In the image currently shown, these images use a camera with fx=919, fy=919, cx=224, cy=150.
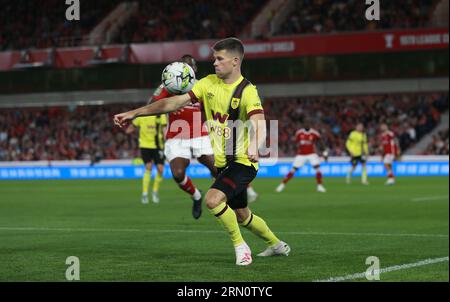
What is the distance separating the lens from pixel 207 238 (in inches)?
498

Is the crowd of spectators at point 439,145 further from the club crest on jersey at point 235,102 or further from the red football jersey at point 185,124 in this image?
the club crest on jersey at point 235,102

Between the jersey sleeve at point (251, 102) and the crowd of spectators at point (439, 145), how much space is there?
103 ft

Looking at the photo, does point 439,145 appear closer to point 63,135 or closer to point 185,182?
point 63,135

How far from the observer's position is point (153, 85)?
5100cm

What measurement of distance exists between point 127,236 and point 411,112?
1342 inches

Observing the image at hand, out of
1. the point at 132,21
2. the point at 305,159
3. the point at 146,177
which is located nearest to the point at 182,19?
the point at 132,21

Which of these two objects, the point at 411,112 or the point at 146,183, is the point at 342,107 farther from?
the point at 146,183

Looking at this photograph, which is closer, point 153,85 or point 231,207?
point 231,207

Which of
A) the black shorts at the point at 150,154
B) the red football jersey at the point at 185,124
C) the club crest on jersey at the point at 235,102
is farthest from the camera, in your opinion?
the black shorts at the point at 150,154

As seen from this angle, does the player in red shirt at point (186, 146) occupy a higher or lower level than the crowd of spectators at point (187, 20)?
lower

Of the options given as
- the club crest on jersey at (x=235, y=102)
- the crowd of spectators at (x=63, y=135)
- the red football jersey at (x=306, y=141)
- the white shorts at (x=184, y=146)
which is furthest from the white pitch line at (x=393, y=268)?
the crowd of spectators at (x=63, y=135)

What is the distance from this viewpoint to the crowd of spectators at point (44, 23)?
5106 centimetres

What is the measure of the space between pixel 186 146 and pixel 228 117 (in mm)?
6862
